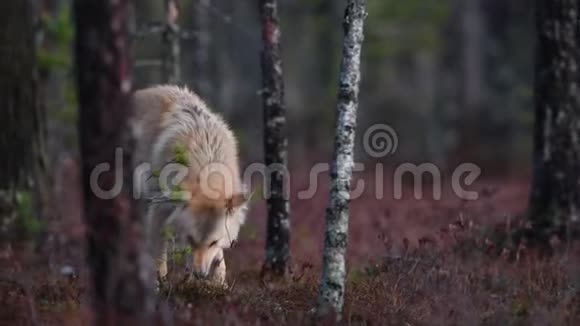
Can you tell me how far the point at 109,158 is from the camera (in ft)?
17.3

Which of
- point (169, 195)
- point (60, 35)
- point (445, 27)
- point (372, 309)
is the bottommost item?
point (372, 309)

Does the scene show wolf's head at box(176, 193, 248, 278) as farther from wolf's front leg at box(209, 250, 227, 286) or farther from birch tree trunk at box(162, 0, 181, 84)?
birch tree trunk at box(162, 0, 181, 84)

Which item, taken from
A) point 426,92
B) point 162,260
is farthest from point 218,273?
point 426,92

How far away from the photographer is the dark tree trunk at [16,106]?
37.4ft

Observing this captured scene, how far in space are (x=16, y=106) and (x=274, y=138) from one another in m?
4.20

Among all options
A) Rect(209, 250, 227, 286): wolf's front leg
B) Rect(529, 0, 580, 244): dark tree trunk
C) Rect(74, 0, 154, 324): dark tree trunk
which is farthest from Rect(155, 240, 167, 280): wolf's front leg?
Rect(529, 0, 580, 244): dark tree trunk

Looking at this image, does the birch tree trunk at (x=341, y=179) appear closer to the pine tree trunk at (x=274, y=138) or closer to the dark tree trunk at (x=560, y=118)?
the pine tree trunk at (x=274, y=138)

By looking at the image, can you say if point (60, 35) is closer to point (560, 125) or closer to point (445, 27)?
point (560, 125)

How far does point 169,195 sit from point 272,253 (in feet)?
6.35

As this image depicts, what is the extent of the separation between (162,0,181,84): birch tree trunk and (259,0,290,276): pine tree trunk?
126 inches

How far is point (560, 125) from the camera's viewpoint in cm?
1014

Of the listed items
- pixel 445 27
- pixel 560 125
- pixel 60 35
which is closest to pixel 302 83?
pixel 445 27

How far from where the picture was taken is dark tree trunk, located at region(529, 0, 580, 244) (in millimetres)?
10102

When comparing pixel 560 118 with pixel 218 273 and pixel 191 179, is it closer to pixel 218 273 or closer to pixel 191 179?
pixel 218 273
